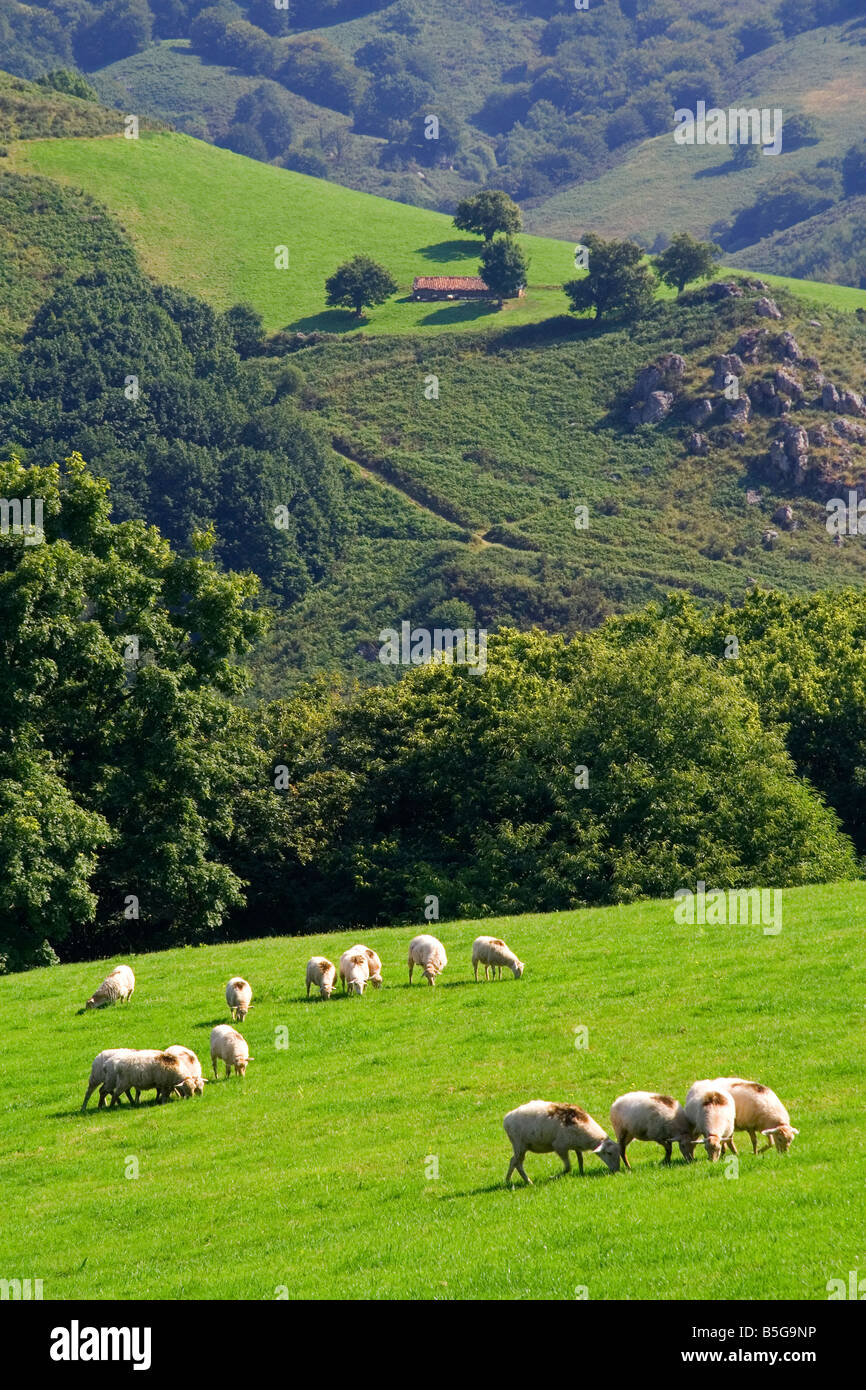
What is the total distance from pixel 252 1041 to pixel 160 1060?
3416 millimetres

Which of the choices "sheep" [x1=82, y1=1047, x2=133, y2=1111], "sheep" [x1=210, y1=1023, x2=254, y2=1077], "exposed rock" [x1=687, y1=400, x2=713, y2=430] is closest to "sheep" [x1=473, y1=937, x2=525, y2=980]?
"sheep" [x1=210, y1=1023, x2=254, y2=1077]

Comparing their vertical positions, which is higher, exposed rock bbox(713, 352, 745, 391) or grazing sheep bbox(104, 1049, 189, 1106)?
exposed rock bbox(713, 352, 745, 391)

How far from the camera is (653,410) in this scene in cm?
18938

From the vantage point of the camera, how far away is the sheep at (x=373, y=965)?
1358 inches

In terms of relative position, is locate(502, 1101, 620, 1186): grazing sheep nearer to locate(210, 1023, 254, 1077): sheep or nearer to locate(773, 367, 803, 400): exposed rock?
locate(210, 1023, 254, 1077): sheep

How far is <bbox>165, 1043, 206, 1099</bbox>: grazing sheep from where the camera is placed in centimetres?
2842

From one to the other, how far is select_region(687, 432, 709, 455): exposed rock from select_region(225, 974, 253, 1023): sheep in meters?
154

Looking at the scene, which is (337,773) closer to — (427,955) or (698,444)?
(427,955)

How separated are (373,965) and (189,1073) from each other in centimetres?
709

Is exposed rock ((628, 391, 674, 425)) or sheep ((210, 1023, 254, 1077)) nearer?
sheep ((210, 1023, 254, 1077))

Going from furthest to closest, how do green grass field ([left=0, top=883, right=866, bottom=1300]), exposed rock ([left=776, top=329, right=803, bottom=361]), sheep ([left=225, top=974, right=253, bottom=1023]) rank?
1. exposed rock ([left=776, top=329, right=803, bottom=361])
2. sheep ([left=225, top=974, right=253, bottom=1023])
3. green grass field ([left=0, top=883, right=866, bottom=1300])

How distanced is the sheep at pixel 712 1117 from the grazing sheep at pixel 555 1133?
1.20m

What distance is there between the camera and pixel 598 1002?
103ft
